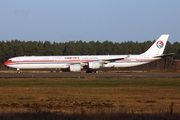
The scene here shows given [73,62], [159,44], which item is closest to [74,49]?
[159,44]

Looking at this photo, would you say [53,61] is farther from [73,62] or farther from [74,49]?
[74,49]

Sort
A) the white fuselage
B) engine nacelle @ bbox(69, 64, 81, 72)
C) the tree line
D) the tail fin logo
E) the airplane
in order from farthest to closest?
the tree line < the tail fin logo < the white fuselage < the airplane < engine nacelle @ bbox(69, 64, 81, 72)

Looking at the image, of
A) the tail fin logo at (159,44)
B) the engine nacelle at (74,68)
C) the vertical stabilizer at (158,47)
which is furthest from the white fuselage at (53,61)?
the tail fin logo at (159,44)

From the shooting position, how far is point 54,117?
48.9ft

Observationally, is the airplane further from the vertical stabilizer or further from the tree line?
the tree line

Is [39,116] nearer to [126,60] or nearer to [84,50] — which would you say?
[126,60]

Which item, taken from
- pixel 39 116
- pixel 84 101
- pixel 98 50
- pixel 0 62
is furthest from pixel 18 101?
pixel 98 50

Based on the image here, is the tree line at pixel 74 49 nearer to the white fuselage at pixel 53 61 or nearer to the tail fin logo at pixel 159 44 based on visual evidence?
the tail fin logo at pixel 159 44

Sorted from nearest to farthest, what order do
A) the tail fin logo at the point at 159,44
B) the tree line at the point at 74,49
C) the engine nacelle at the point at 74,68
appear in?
1. the engine nacelle at the point at 74,68
2. the tail fin logo at the point at 159,44
3. the tree line at the point at 74,49

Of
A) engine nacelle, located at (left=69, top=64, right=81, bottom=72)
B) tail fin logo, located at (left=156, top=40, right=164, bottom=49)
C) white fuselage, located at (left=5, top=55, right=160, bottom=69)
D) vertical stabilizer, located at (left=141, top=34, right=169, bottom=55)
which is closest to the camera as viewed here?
engine nacelle, located at (left=69, top=64, right=81, bottom=72)

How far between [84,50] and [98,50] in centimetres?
476

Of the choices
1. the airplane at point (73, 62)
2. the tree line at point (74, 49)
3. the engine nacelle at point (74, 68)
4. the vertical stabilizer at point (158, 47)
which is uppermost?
the tree line at point (74, 49)

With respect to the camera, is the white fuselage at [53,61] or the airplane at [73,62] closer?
the airplane at [73,62]

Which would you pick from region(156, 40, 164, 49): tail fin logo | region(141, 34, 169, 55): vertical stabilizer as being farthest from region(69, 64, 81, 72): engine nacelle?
region(156, 40, 164, 49): tail fin logo
